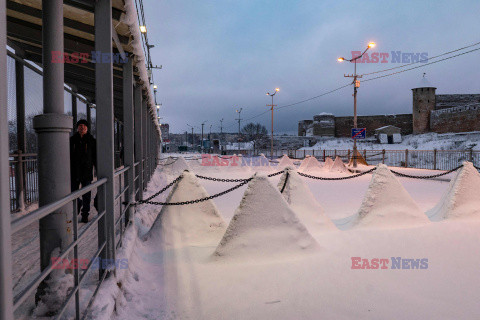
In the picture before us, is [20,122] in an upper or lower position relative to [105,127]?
upper

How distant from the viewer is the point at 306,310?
11.0ft

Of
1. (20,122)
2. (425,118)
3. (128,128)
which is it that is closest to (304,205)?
(128,128)

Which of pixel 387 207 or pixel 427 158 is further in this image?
pixel 427 158

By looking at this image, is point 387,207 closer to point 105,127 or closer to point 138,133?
point 105,127

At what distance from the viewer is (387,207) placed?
20.9 ft

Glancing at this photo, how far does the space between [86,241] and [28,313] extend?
245 cm

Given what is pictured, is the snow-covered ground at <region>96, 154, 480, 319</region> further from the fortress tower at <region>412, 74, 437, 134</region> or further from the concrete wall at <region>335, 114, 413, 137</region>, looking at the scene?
the concrete wall at <region>335, 114, 413, 137</region>

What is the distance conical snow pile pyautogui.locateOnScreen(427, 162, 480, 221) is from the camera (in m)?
6.52

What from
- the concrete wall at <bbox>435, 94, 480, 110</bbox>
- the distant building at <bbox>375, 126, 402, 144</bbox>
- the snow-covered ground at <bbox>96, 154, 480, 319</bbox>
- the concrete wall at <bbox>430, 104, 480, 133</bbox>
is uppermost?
the concrete wall at <bbox>435, 94, 480, 110</bbox>

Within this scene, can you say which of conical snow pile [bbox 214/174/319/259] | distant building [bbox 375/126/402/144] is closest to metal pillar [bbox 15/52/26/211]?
conical snow pile [bbox 214/174/319/259]

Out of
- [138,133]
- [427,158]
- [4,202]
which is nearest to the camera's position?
[4,202]

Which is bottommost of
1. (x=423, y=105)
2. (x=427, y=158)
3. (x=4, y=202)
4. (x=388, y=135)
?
(x=427, y=158)

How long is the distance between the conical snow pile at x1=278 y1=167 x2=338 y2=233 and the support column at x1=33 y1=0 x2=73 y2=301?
15.0 ft

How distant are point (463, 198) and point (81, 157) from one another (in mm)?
7708
